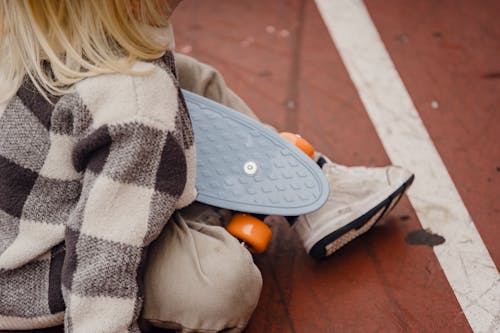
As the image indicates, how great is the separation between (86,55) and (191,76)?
45 cm

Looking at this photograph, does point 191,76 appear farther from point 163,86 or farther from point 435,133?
point 435,133

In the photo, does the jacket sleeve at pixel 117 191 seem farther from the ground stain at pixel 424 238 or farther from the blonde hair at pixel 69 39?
the ground stain at pixel 424 238

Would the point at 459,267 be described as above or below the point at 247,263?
below

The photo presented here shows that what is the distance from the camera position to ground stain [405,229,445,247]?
1.63 meters

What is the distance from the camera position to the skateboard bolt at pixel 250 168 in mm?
1504

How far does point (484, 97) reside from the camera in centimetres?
198

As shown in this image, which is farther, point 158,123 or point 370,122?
point 370,122

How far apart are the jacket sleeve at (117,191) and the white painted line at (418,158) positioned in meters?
0.69

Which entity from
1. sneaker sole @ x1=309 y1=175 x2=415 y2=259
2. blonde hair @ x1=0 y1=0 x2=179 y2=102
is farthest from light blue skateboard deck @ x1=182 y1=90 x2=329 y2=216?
blonde hair @ x1=0 y1=0 x2=179 y2=102

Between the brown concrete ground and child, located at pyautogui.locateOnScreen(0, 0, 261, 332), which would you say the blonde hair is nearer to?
child, located at pyautogui.locateOnScreen(0, 0, 261, 332)

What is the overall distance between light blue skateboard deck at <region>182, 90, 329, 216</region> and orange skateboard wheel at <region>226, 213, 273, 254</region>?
0.02m

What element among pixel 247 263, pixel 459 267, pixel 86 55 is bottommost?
pixel 459 267

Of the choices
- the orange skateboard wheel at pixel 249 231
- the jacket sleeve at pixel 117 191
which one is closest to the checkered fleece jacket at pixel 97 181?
the jacket sleeve at pixel 117 191

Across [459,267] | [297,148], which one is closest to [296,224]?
[297,148]
